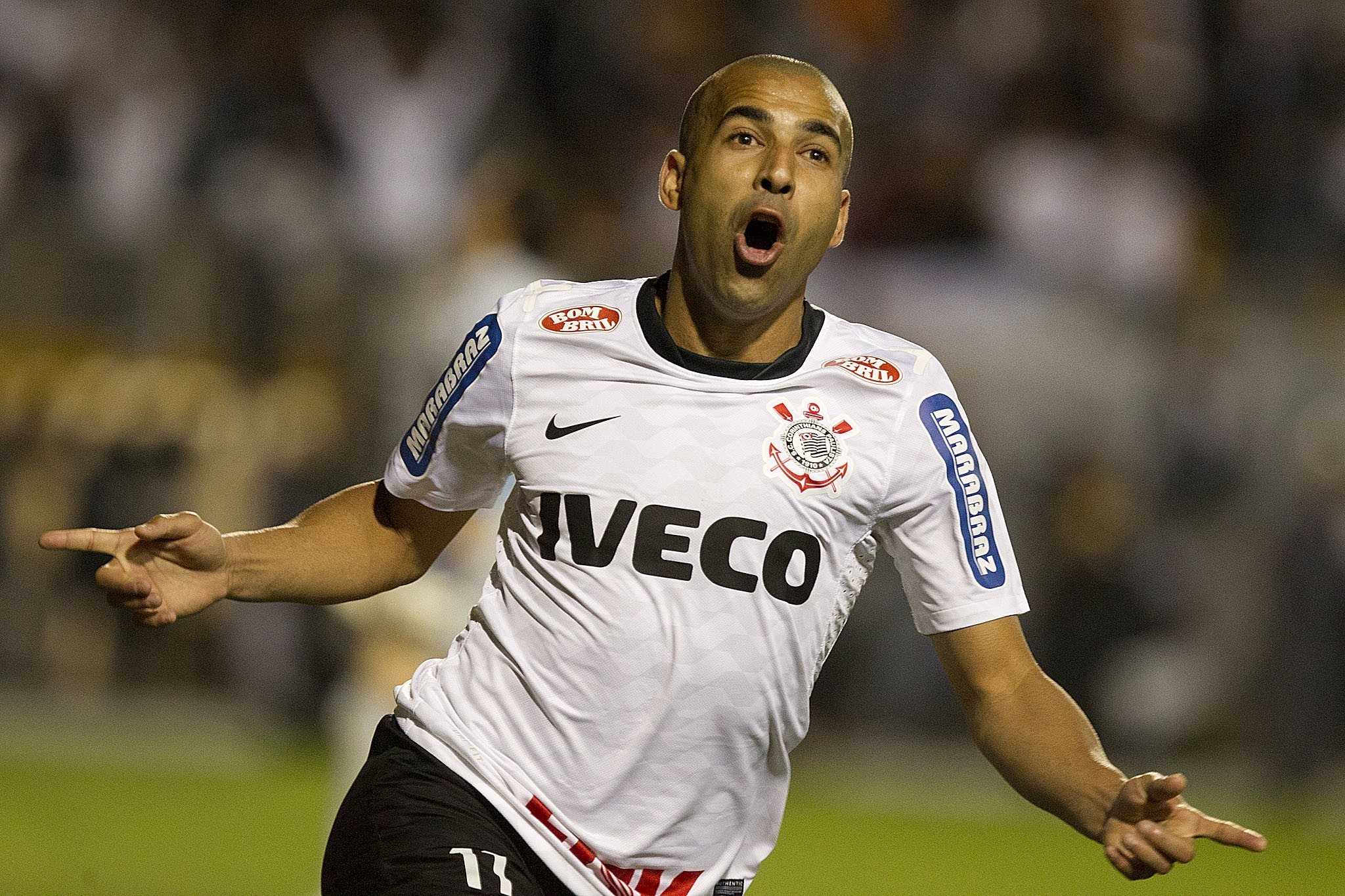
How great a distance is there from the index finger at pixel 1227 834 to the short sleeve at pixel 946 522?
698 millimetres

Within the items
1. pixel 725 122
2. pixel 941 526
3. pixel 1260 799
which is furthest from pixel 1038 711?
pixel 1260 799

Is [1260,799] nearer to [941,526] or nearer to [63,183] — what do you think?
[941,526]

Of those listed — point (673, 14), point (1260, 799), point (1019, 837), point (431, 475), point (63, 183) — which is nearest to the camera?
point (431, 475)

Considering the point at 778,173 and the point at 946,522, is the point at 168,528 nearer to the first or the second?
the point at 778,173

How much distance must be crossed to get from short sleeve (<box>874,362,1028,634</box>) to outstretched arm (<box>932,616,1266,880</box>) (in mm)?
63

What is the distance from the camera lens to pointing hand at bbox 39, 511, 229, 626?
147 inches

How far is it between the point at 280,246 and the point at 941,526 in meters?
8.48

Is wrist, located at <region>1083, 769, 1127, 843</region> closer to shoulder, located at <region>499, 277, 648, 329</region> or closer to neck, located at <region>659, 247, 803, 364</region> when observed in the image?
neck, located at <region>659, 247, 803, 364</region>

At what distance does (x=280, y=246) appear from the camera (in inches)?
455

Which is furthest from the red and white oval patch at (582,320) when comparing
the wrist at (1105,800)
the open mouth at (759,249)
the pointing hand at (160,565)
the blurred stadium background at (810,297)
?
the blurred stadium background at (810,297)

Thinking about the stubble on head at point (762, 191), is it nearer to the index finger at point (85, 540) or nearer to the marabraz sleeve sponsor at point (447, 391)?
the marabraz sleeve sponsor at point (447, 391)

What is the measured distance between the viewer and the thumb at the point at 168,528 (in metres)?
3.74

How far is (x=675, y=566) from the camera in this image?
371cm

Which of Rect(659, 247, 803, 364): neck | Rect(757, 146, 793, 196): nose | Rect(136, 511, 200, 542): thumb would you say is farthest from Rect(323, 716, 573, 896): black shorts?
Rect(757, 146, 793, 196): nose
